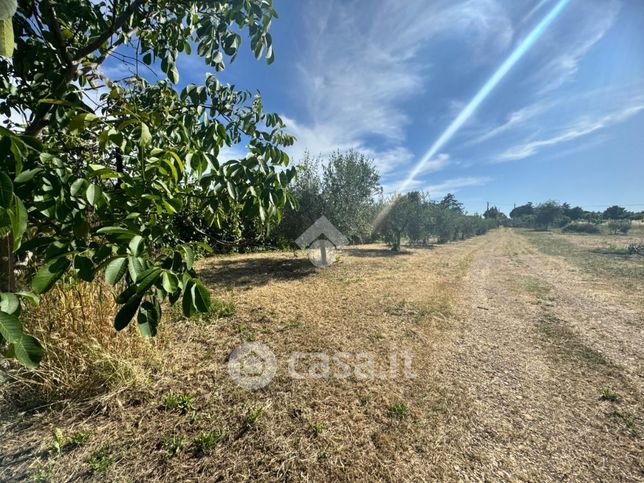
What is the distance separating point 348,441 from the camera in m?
2.38

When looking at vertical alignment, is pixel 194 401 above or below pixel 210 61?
below

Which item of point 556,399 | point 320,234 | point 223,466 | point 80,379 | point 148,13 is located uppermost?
point 148,13

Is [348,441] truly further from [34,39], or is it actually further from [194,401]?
[34,39]

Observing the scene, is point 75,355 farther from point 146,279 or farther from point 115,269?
point 146,279

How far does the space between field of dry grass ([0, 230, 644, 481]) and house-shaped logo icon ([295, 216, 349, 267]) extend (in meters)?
5.51

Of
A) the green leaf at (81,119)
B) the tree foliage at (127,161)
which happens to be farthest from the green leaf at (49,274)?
the green leaf at (81,119)

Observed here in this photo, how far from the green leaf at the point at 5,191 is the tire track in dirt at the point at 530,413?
3022mm

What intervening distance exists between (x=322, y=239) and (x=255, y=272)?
312cm

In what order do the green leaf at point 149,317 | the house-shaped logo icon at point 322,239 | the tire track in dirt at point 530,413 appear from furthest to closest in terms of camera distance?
the house-shaped logo icon at point 322,239, the tire track in dirt at point 530,413, the green leaf at point 149,317

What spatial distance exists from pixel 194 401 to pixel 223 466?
0.77 m

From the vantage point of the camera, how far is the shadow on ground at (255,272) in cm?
738

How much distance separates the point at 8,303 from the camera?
0.85 meters

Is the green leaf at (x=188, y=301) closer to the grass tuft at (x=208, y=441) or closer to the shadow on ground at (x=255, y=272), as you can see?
the grass tuft at (x=208, y=441)

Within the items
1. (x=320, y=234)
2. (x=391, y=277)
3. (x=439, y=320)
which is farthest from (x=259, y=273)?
(x=439, y=320)
